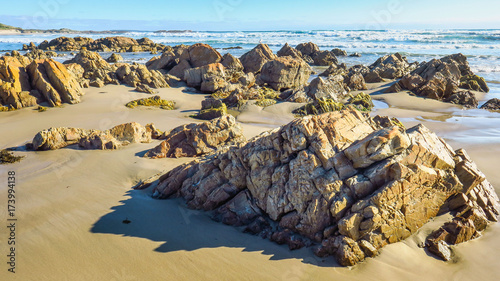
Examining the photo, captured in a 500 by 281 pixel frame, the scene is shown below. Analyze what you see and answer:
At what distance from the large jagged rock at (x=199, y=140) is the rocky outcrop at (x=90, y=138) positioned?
145 centimetres

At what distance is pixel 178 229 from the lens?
6250 millimetres

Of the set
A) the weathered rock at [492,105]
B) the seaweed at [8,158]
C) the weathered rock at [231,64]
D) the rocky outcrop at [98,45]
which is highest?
the rocky outcrop at [98,45]

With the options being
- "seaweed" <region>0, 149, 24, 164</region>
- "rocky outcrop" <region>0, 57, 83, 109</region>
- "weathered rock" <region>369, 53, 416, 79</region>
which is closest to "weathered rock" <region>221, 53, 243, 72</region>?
"weathered rock" <region>369, 53, 416, 79</region>

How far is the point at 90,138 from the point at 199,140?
11.6 ft

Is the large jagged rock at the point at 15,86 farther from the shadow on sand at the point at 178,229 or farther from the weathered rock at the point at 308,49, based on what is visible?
the weathered rock at the point at 308,49

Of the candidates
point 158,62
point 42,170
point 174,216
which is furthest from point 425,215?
point 158,62

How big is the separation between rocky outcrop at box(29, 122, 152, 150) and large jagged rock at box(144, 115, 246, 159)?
4.77ft

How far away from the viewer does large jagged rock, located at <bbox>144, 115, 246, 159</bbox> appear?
31.4 feet

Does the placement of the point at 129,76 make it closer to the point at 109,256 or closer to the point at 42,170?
the point at 42,170

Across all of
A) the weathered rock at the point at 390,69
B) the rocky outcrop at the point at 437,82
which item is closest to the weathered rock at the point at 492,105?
the rocky outcrop at the point at 437,82

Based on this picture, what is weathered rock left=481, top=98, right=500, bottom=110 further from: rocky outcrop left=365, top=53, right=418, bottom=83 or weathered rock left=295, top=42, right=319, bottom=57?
weathered rock left=295, top=42, right=319, bottom=57

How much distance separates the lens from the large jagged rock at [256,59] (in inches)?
997

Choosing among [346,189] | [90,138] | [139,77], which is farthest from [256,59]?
[346,189]

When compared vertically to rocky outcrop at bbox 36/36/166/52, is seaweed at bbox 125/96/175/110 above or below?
below
